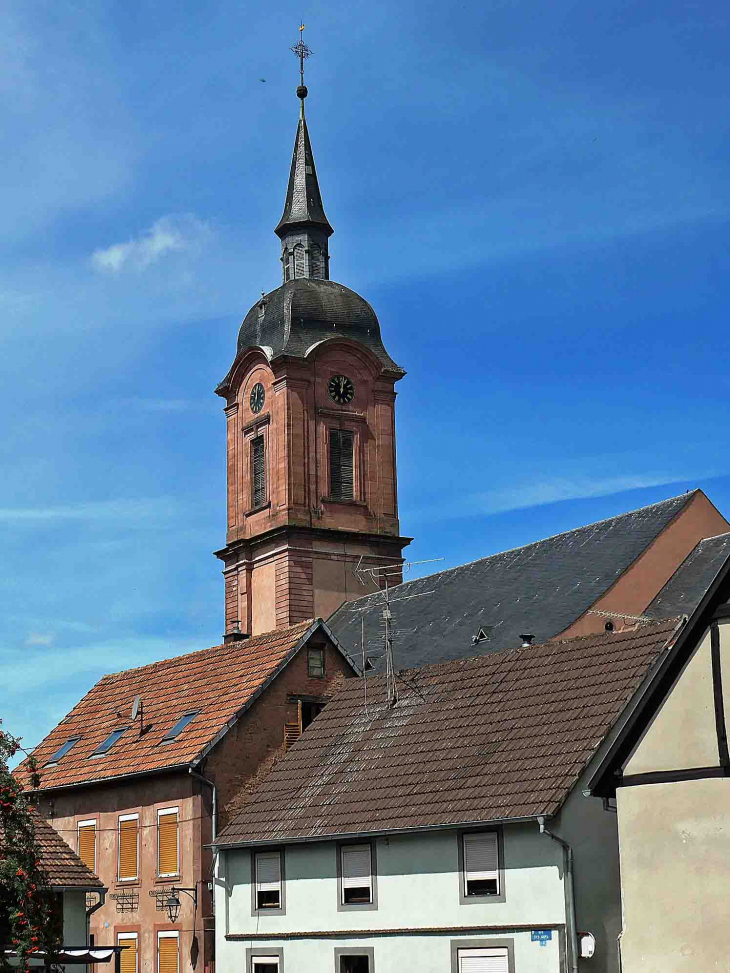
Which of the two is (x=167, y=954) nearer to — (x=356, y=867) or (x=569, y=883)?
(x=356, y=867)

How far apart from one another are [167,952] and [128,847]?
9.78 ft

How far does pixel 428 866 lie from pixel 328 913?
2.97 metres

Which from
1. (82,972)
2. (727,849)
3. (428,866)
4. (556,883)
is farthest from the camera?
(82,972)

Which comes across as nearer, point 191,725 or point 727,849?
point 727,849

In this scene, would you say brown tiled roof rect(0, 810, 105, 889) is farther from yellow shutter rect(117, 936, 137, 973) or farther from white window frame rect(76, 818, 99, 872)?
white window frame rect(76, 818, 99, 872)

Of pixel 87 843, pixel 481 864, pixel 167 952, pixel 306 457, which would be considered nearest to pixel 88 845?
pixel 87 843

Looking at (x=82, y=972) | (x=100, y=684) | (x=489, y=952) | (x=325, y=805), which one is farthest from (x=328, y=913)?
(x=100, y=684)

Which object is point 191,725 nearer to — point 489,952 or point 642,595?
point 489,952

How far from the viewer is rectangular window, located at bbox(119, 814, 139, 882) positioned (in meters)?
39.2

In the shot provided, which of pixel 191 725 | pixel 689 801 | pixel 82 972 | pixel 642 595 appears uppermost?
pixel 642 595

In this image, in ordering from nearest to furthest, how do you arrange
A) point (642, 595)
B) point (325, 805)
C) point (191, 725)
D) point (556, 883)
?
1. point (556, 883)
2. point (325, 805)
3. point (191, 725)
4. point (642, 595)

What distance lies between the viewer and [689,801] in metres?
24.3

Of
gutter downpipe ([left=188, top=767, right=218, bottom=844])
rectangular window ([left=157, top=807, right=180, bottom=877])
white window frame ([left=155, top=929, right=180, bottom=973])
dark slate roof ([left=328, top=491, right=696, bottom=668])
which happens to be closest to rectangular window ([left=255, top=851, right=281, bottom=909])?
gutter downpipe ([left=188, top=767, right=218, bottom=844])

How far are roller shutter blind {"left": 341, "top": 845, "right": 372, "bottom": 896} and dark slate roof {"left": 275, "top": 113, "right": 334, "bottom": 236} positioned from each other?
48.9 m
